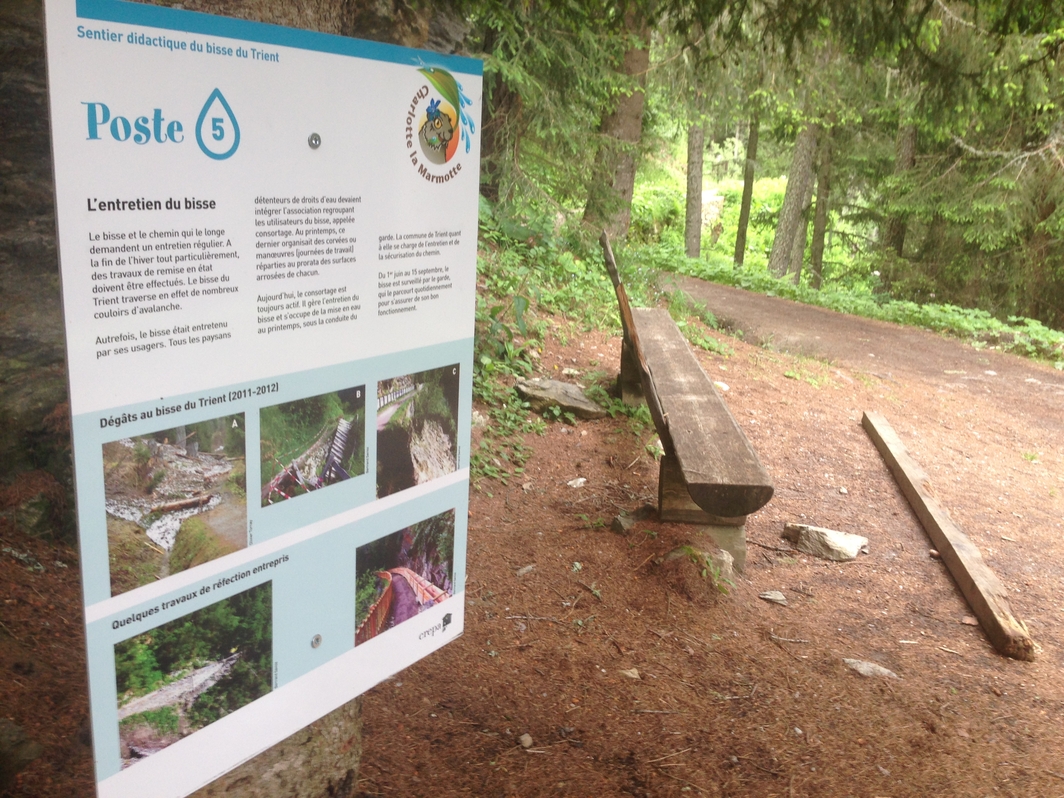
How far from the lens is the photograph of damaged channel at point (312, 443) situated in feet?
5.82

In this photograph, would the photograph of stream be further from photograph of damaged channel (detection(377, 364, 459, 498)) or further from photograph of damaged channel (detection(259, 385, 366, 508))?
photograph of damaged channel (detection(259, 385, 366, 508))

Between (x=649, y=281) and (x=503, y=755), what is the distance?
8.15 m

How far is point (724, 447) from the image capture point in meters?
4.27

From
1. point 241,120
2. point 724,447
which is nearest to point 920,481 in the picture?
point 724,447

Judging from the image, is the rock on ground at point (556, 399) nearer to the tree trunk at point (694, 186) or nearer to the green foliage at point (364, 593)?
the green foliage at point (364, 593)

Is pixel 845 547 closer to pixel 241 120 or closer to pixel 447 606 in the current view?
pixel 447 606

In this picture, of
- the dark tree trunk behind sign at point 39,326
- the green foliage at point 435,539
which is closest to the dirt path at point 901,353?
the green foliage at point 435,539

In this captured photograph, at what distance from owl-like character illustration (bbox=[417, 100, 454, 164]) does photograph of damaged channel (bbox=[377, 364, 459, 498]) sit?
21.4 inches

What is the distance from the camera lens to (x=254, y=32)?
5.27 ft

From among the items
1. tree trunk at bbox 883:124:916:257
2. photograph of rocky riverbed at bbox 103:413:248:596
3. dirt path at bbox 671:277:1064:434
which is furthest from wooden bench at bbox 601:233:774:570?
tree trunk at bbox 883:124:916:257

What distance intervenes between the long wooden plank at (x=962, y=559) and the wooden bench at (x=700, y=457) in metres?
1.23

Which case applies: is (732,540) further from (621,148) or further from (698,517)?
(621,148)

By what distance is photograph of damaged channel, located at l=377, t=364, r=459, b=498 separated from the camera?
2049mm

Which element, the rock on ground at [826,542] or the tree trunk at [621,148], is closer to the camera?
the rock on ground at [826,542]
